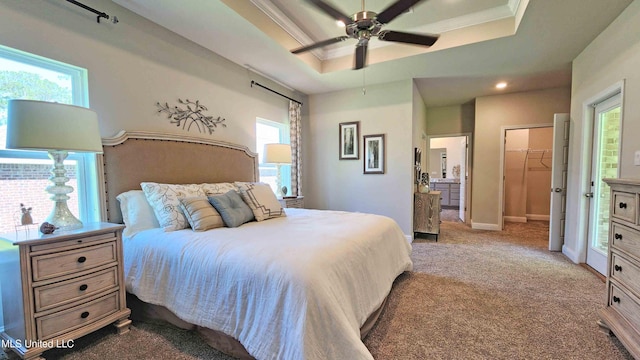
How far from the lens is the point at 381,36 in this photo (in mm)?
2254

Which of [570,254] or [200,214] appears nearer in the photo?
[200,214]

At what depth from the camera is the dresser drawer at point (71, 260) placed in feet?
4.99

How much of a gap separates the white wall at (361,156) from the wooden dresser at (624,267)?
8.19 feet

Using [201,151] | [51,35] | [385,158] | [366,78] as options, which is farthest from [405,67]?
[51,35]

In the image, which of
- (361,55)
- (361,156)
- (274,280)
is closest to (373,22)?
(361,55)

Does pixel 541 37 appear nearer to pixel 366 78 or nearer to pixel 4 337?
pixel 366 78

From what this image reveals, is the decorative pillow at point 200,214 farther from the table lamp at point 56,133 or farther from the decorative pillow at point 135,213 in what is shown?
the table lamp at point 56,133

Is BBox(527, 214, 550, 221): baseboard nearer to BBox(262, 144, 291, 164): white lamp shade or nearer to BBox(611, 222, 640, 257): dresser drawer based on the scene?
BBox(611, 222, 640, 257): dresser drawer

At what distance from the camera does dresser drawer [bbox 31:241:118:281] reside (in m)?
1.52

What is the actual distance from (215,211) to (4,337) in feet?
4.68

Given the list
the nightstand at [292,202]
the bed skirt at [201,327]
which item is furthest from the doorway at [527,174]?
the bed skirt at [201,327]

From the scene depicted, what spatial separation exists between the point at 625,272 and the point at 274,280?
2.24m

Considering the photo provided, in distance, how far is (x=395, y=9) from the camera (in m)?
1.82

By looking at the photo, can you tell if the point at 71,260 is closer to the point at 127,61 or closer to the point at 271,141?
the point at 127,61
